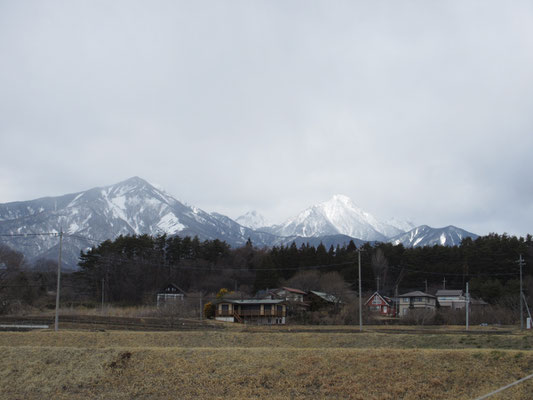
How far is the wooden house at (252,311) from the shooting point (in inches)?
2443

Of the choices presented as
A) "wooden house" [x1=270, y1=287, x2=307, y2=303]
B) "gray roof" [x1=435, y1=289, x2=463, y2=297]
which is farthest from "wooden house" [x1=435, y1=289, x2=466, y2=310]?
"wooden house" [x1=270, y1=287, x2=307, y2=303]

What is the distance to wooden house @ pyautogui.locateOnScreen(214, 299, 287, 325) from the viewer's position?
6206cm

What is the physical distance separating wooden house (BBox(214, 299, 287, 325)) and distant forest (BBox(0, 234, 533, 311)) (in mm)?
14933

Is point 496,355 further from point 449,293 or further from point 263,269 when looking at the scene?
point 263,269

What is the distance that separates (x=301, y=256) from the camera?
9069 centimetres

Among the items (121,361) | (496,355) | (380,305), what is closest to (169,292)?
(380,305)

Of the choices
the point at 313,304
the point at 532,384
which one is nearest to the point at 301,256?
the point at 313,304

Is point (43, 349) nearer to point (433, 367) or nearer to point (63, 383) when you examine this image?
point (63, 383)

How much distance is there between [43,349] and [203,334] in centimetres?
1074

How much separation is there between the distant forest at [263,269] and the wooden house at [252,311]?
49.0ft

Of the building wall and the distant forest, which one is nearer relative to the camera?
the building wall

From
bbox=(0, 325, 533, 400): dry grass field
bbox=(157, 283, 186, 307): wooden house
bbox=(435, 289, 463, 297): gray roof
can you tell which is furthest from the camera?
bbox=(157, 283, 186, 307): wooden house

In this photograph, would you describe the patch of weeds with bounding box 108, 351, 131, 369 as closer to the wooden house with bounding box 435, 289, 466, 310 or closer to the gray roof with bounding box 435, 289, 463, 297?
the wooden house with bounding box 435, 289, 466, 310

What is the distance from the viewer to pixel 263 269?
3469 inches
